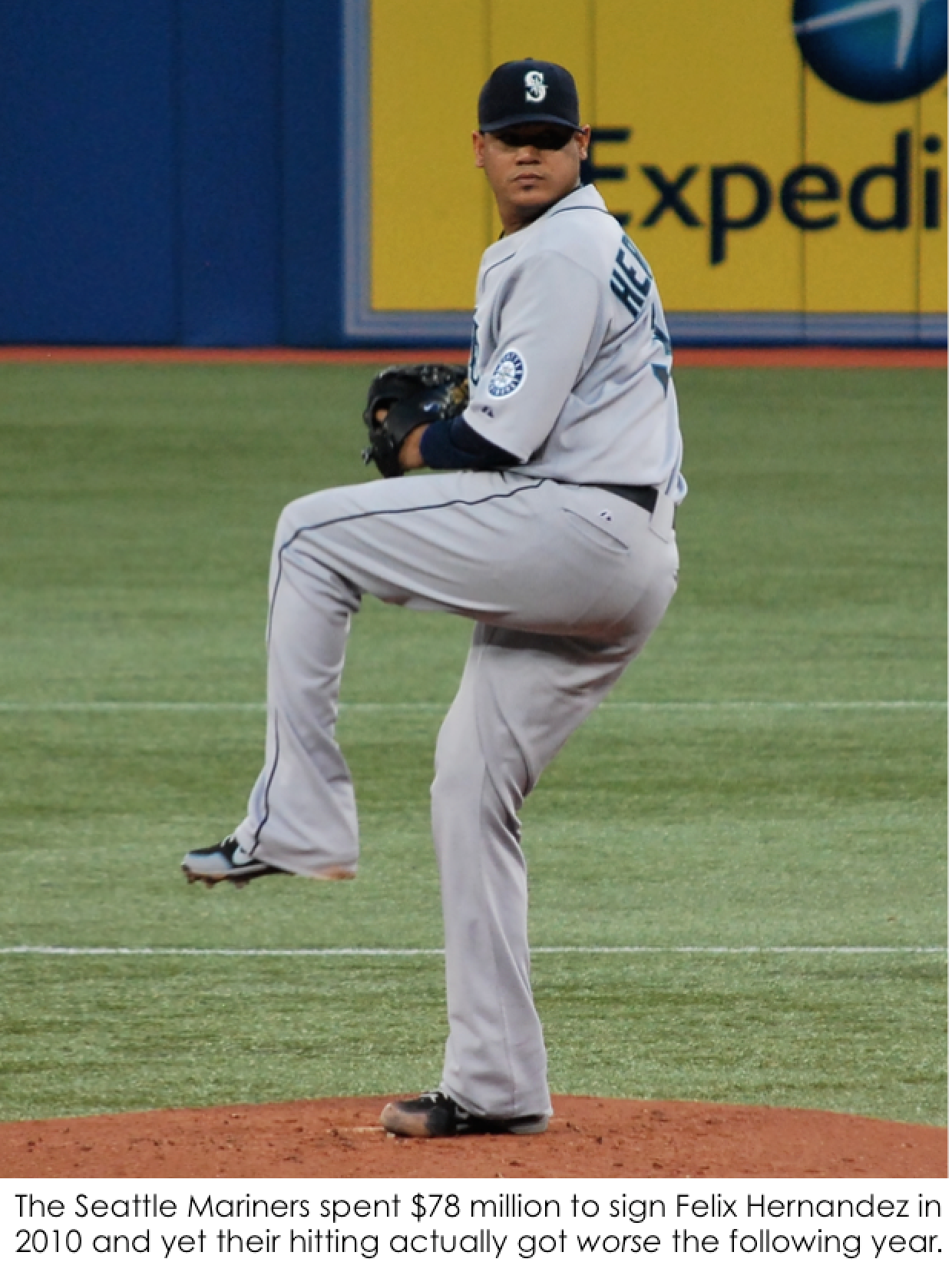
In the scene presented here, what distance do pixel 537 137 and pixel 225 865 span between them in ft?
4.51

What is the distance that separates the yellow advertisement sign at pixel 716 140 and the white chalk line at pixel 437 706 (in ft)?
45.4

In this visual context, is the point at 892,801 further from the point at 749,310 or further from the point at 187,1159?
the point at 749,310

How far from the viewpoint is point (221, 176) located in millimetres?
24234

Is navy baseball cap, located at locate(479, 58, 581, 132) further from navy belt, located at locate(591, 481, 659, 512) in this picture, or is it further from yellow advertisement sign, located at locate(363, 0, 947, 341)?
yellow advertisement sign, located at locate(363, 0, 947, 341)

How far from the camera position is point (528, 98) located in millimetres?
4207

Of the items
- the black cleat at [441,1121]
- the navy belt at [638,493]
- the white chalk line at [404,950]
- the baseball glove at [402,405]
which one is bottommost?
the white chalk line at [404,950]

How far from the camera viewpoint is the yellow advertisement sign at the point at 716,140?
933 inches

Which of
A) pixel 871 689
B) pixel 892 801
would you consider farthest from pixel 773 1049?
pixel 871 689

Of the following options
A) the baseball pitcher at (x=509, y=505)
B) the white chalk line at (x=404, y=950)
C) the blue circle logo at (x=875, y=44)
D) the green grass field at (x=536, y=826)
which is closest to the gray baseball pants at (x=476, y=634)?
the baseball pitcher at (x=509, y=505)

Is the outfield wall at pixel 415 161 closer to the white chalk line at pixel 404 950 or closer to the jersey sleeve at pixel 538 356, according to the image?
the white chalk line at pixel 404 950

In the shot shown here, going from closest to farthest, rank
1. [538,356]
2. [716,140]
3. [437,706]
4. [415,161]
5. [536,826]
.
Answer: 1. [538,356]
2. [536,826]
3. [437,706]
4. [716,140]
5. [415,161]

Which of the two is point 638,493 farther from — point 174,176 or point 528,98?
point 174,176

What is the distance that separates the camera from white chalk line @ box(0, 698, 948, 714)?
10211 mm

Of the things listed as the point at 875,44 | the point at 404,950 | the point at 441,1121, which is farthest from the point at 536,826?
the point at 875,44
